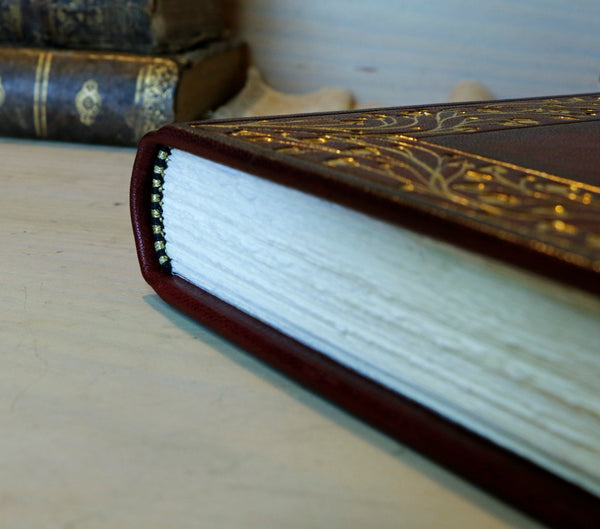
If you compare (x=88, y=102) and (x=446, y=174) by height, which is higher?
(x=446, y=174)

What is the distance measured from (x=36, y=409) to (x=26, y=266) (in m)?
0.22

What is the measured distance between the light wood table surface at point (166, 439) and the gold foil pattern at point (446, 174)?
0.42 feet

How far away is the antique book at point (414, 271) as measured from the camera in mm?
322

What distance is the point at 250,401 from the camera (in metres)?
0.41

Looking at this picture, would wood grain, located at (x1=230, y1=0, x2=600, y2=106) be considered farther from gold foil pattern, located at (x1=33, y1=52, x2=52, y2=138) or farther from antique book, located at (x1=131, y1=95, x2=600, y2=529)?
antique book, located at (x1=131, y1=95, x2=600, y2=529)

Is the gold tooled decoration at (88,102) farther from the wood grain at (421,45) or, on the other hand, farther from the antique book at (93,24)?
the wood grain at (421,45)

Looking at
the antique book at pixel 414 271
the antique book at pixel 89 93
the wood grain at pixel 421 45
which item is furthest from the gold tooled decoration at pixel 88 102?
the antique book at pixel 414 271

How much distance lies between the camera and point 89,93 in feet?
3.43

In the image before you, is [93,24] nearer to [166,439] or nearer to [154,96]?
[154,96]

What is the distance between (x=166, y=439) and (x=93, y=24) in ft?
2.81

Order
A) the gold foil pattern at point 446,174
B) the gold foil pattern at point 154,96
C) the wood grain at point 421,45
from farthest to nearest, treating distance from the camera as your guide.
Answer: the wood grain at point 421,45
the gold foil pattern at point 154,96
the gold foil pattern at point 446,174

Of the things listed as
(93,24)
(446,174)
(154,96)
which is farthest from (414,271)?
(93,24)

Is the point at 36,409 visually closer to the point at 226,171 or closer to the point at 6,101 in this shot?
the point at 226,171

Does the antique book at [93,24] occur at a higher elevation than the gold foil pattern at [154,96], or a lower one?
higher
